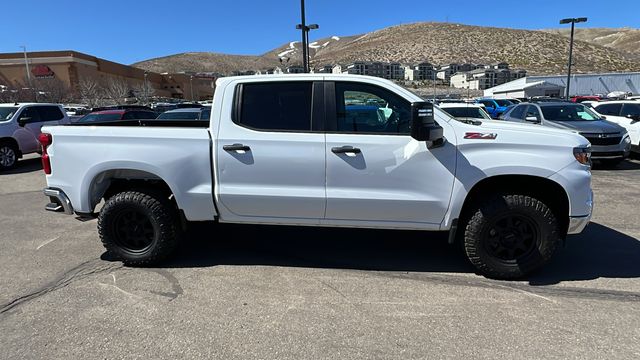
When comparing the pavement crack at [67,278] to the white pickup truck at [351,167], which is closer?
the pavement crack at [67,278]

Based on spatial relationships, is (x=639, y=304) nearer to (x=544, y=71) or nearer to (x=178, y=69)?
(x=544, y=71)

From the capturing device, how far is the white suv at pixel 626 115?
11977mm

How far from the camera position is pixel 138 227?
15.0 feet

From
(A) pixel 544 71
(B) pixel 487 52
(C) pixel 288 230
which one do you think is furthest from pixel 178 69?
(C) pixel 288 230

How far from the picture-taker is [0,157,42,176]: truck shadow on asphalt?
11664mm

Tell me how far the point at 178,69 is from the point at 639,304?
200 meters

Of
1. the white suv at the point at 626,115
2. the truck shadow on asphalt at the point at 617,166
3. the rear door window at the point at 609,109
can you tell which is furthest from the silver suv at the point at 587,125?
the rear door window at the point at 609,109

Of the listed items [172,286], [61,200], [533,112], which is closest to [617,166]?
[533,112]

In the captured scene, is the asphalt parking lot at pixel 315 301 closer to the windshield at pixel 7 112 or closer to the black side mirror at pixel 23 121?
the black side mirror at pixel 23 121

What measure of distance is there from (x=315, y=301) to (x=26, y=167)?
12353mm

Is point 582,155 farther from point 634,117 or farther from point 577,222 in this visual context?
point 634,117

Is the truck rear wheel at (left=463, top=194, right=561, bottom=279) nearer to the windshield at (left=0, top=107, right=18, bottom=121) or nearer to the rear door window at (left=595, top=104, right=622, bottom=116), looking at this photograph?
the rear door window at (left=595, top=104, right=622, bottom=116)

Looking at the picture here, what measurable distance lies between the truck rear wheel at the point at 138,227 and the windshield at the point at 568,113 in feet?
34.6

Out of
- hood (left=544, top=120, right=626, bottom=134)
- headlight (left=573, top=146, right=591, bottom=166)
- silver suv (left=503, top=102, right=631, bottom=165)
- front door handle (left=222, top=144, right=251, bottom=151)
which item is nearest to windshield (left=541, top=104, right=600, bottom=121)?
silver suv (left=503, top=102, right=631, bottom=165)
